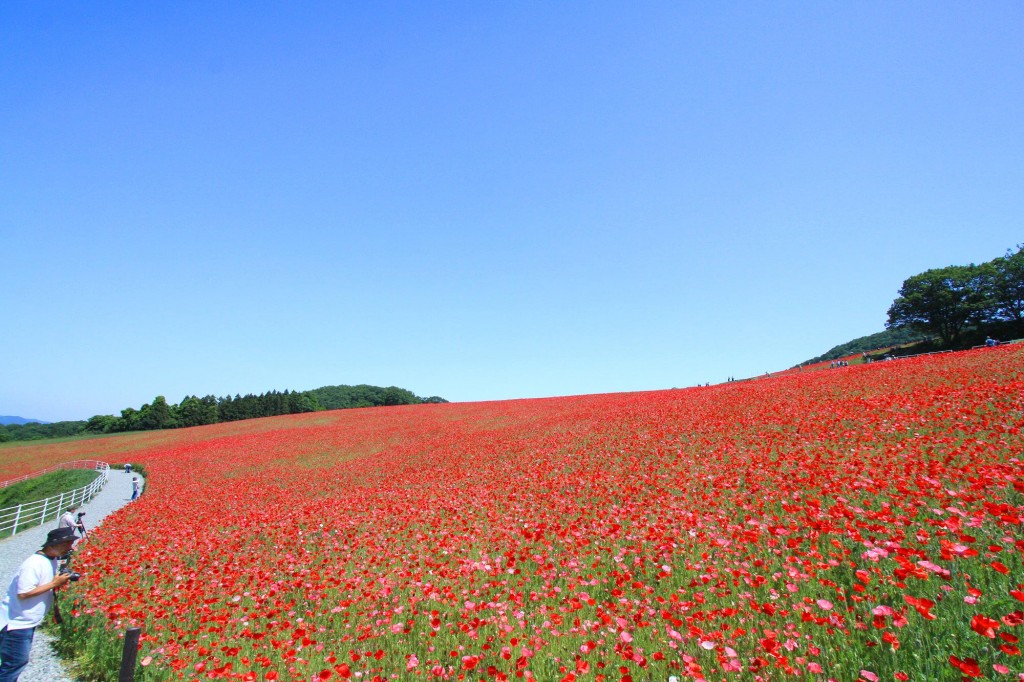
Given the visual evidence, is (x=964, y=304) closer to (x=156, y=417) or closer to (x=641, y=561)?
(x=641, y=561)

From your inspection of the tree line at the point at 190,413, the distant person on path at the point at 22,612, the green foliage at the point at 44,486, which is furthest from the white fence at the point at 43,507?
the tree line at the point at 190,413

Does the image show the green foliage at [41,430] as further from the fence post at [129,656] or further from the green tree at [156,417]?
the fence post at [129,656]

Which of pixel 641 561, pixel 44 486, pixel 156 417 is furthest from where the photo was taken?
pixel 156 417

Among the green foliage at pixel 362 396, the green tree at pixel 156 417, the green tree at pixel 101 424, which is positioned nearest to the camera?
the green tree at pixel 156 417

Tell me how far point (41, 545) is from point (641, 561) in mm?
23391

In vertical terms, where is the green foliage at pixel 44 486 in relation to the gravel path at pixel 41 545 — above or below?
above

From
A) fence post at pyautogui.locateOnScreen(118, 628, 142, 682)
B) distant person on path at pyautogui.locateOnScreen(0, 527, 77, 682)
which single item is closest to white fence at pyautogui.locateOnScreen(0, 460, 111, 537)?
distant person on path at pyautogui.locateOnScreen(0, 527, 77, 682)

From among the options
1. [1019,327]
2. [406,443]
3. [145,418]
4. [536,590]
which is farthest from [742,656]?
[145,418]

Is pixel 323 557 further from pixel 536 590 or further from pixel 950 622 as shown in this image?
pixel 950 622

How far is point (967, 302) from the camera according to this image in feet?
176

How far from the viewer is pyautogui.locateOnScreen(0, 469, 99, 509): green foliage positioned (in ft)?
100

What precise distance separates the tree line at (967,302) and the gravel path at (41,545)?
70.9m

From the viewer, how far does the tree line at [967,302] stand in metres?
51.0

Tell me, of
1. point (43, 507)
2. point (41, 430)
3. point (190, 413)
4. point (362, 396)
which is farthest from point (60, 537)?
point (41, 430)
